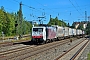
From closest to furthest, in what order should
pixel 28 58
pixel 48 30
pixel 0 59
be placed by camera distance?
pixel 0 59, pixel 28 58, pixel 48 30

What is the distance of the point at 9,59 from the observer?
17.8m

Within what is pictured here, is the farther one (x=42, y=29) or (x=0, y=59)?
(x=42, y=29)

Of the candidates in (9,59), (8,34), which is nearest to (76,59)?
(9,59)

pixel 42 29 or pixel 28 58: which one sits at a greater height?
pixel 42 29

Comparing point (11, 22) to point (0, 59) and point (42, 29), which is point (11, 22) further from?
point (0, 59)

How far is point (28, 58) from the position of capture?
61.4 ft

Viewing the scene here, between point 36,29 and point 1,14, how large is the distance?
5748 cm

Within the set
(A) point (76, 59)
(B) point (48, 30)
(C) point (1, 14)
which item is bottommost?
(A) point (76, 59)

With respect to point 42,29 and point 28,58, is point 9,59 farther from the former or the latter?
point 42,29

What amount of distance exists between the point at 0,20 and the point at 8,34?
1475 cm

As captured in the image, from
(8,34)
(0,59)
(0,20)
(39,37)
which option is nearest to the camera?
(0,59)

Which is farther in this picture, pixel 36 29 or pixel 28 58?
pixel 36 29

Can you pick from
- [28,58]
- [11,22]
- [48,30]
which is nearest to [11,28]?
[11,22]

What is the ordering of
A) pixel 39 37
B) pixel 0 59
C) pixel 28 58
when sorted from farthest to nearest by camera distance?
pixel 39 37, pixel 28 58, pixel 0 59
